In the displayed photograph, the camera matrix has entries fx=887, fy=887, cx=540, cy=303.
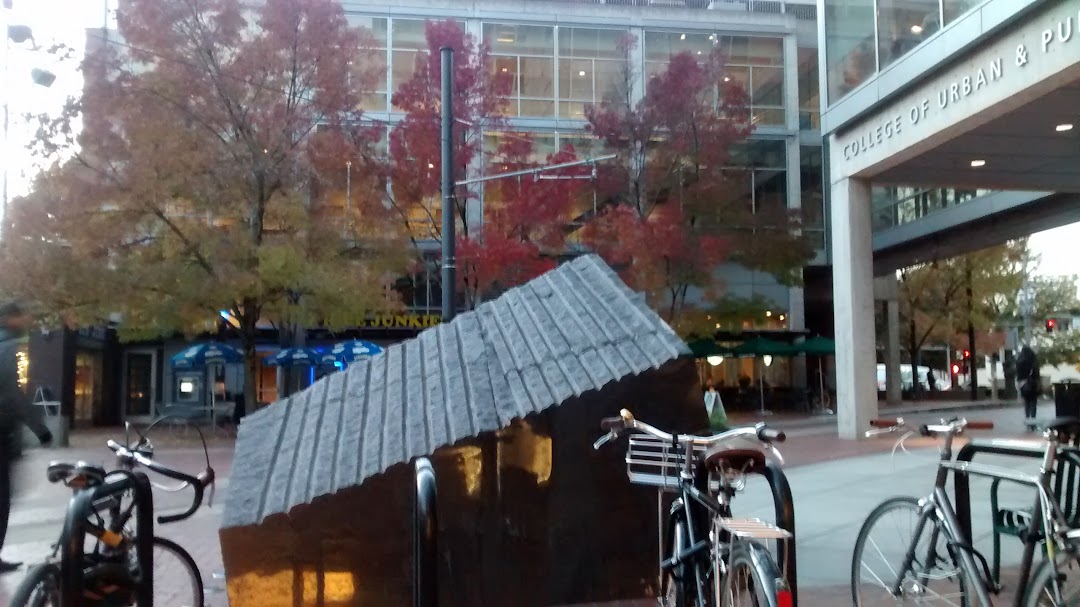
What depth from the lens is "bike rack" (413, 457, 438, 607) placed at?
113 inches

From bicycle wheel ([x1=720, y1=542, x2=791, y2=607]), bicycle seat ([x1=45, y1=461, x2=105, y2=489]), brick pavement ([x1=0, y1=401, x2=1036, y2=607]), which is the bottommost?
brick pavement ([x1=0, y1=401, x2=1036, y2=607])

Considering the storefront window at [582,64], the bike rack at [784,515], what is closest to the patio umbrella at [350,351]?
the storefront window at [582,64]

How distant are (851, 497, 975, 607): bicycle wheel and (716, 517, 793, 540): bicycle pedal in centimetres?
131

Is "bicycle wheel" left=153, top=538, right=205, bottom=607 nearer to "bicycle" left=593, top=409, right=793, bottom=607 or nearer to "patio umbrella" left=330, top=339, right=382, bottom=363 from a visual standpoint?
"bicycle" left=593, top=409, right=793, bottom=607

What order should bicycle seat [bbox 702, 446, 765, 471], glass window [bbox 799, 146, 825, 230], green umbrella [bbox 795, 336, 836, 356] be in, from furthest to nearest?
glass window [bbox 799, 146, 825, 230] < green umbrella [bbox 795, 336, 836, 356] < bicycle seat [bbox 702, 446, 765, 471]

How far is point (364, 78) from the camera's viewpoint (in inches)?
870

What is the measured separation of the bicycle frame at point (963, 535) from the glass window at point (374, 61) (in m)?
20.0

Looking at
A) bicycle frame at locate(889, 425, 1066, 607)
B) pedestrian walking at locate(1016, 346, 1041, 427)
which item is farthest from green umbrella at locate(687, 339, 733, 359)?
bicycle frame at locate(889, 425, 1066, 607)

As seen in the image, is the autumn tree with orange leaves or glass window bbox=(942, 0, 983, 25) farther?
the autumn tree with orange leaves

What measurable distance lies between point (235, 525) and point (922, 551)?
3535mm

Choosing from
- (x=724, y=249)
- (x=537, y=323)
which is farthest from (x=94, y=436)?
(x=537, y=323)

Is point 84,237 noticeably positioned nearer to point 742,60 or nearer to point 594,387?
point 594,387

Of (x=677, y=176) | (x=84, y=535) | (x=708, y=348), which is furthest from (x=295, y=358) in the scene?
(x=84, y=535)

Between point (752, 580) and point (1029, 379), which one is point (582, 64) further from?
point (752, 580)
